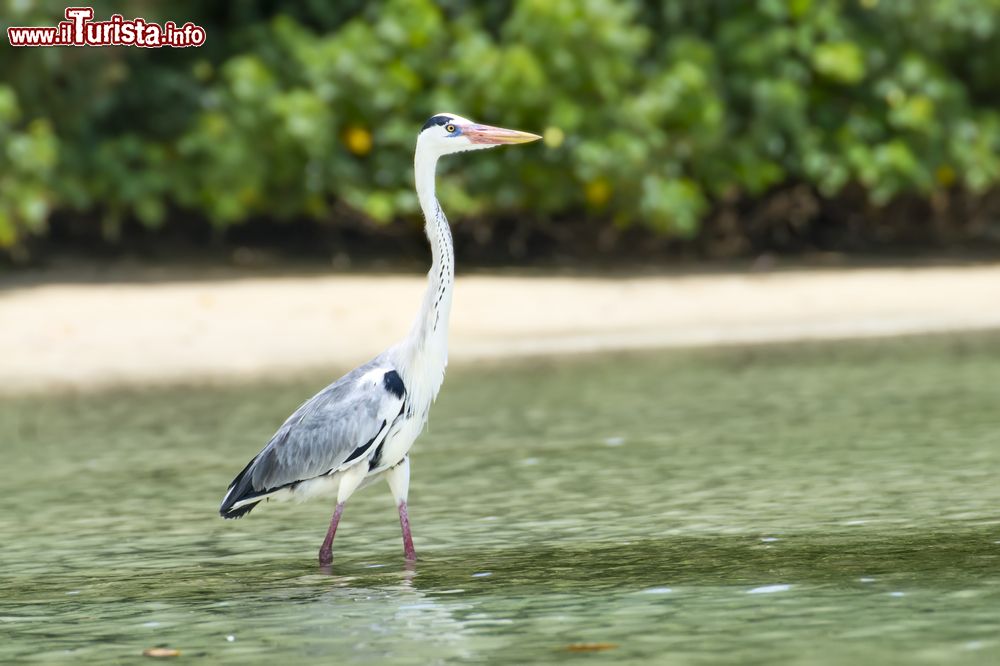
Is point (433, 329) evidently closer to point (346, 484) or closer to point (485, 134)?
point (346, 484)

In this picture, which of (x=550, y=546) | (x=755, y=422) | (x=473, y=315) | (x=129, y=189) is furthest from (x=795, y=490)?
(x=129, y=189)

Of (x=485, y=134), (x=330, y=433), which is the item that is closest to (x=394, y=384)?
(x=330, y=433)

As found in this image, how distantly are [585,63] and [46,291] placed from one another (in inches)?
262

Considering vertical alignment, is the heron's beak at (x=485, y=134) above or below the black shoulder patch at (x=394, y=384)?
above

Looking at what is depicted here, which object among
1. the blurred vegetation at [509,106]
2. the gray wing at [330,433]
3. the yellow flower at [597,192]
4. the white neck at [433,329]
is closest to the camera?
the gray wing at [330,433]

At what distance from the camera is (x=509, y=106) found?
66.7 feet

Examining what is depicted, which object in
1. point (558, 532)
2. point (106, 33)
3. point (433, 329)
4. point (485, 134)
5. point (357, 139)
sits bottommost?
point (558, 532)

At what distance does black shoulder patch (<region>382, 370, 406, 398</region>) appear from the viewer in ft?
26.1

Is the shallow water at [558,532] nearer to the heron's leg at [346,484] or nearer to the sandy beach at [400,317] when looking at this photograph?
the heron's leg at [346,484]

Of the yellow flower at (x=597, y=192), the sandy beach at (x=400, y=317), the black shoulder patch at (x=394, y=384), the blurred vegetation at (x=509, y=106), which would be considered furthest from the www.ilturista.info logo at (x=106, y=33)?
the black shoulder patch at (x=394, y=384)

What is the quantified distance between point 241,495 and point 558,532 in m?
1.52

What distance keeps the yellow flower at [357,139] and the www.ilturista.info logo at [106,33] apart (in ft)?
6.57

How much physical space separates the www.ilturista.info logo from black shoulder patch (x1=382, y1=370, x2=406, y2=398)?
1224 centimetres

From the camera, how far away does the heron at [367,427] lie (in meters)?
7.87
